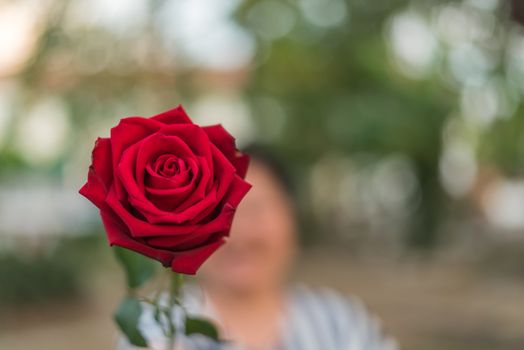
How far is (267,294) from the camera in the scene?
148 centimetres

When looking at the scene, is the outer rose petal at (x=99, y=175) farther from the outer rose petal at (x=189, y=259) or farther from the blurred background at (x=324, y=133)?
the blurred background at (x=324, y=133)

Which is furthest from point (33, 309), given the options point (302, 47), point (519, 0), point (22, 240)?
point (519, 0)

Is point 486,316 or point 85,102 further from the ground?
point 486,316

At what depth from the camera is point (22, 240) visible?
8.13 metres

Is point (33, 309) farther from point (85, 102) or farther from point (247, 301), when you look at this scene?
point (247, 301)

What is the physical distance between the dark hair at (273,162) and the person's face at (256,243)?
13 mm

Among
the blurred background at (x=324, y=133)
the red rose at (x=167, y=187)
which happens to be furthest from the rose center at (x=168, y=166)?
the blurred background at (x=324, y=133)

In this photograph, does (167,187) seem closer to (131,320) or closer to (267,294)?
(131,320)

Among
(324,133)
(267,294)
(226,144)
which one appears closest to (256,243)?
(267,294)

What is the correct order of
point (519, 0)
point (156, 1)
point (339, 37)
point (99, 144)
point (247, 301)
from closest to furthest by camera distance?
point (99, 144) → point (519, 0) → point (247, 301) → point (156, 1) → point (339, 37)

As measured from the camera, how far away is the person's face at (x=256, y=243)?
1.37 meters

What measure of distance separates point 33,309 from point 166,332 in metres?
6.92

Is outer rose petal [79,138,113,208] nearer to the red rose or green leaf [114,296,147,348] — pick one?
the red rose

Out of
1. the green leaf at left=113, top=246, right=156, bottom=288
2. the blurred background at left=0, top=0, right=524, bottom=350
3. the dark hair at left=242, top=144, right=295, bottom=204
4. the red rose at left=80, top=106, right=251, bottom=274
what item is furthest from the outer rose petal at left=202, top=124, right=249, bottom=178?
the dark hair at left=242, top=144, right=295, bottom=204
